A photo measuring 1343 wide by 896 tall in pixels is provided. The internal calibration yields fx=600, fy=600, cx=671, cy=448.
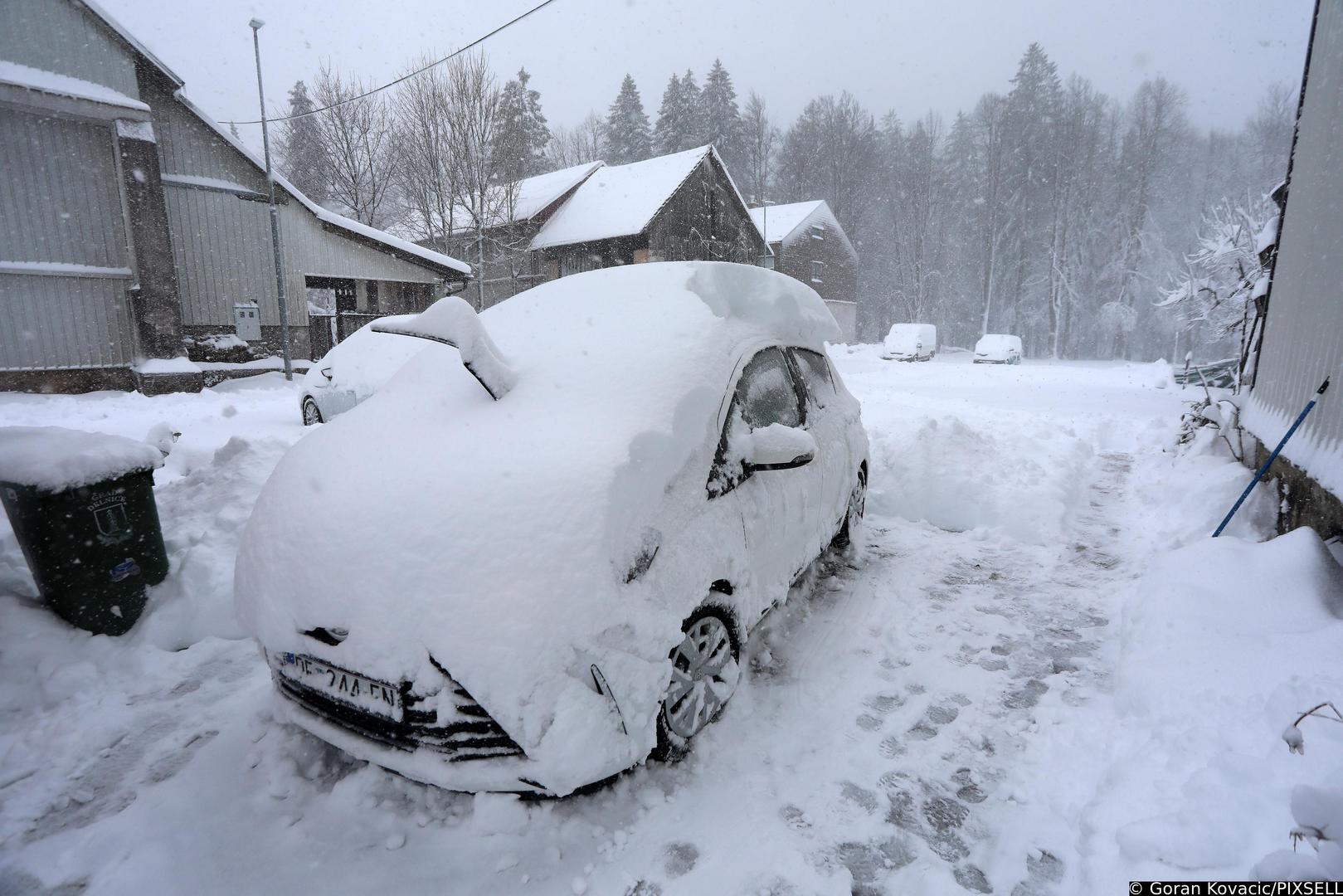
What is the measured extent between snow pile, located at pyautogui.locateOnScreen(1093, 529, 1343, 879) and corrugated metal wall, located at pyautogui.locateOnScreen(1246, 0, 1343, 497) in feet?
2.30

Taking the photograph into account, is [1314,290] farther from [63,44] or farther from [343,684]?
[63,44]

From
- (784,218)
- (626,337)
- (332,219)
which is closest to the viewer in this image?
(626,337)

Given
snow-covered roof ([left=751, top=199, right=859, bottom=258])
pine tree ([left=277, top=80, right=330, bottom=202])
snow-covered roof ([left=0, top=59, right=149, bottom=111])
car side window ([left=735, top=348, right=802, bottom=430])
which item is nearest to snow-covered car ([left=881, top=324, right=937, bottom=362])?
snow-covered roof ([left=751, top=199, right=859, bottom=258])

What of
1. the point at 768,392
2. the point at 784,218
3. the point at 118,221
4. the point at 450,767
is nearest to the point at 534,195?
the point at 784,218

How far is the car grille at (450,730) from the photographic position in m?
1.93

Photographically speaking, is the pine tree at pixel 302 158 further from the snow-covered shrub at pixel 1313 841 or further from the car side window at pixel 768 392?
the snow-covered shrub at pixel 1313 841

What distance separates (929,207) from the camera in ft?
129

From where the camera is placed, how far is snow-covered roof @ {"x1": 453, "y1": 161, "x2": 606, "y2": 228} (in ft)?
74.5

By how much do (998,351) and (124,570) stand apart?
91.7 ft

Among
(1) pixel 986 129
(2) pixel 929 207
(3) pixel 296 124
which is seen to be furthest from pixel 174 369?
(1) pixel 986 129

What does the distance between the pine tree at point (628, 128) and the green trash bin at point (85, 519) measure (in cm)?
4125

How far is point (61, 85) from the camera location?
11.4m

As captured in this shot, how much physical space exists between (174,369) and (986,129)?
148ft

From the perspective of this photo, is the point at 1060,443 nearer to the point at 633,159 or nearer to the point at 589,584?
the point at 589,584
